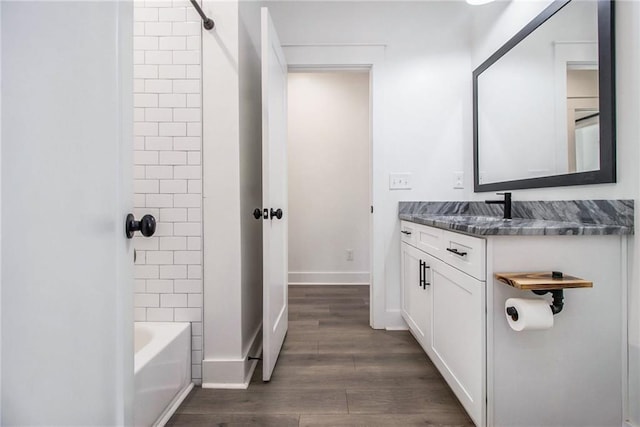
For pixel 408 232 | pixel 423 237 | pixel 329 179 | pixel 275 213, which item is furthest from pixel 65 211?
pixel 329 179

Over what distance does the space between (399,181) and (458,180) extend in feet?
1.54

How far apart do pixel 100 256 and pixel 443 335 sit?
1542mm

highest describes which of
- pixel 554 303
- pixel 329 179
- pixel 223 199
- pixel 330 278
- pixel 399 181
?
pixel 329 179

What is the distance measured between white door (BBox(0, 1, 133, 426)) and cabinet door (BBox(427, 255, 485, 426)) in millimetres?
1195

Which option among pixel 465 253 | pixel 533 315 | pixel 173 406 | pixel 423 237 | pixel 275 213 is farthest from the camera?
pixel 423 237

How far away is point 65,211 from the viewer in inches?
19.0

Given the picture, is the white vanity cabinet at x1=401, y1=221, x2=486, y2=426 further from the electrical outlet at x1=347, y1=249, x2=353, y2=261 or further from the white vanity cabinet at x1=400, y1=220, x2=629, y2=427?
the electrical outlet at x1=347, y1=249, x2=353, y2=261

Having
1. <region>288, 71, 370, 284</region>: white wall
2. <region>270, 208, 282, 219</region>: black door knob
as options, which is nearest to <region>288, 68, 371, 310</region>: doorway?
<region>288, 71, 370, 284</region>: white wall

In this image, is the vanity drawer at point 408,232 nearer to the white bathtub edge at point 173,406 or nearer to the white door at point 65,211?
the white bathtub edge at point 173,406

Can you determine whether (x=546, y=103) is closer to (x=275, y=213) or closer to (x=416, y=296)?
(x=416, y=296)

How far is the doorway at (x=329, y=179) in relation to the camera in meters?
3.59

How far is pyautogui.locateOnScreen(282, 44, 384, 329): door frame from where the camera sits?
94.0 inches

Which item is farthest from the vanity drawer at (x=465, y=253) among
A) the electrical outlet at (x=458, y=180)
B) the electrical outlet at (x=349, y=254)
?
the electrical outlet at (x=349, y=254)

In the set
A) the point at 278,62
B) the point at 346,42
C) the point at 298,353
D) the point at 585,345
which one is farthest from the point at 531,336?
the point at 346,42
